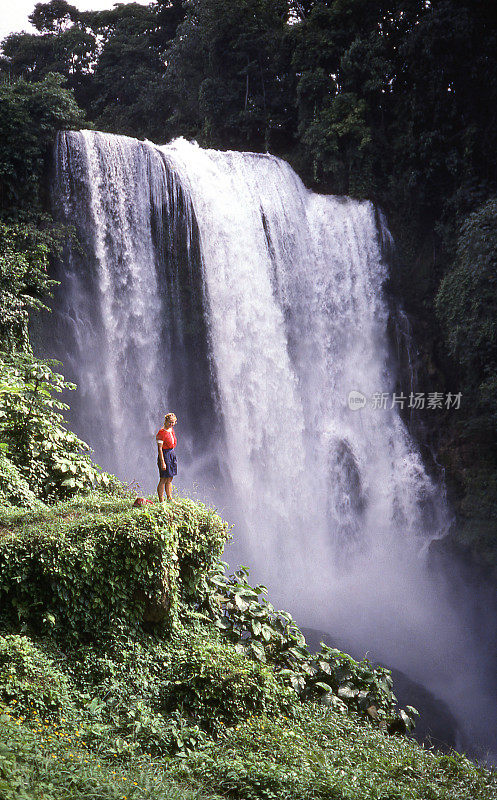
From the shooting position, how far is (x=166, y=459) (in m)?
7.08

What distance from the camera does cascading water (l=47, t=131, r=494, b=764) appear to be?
12562mm

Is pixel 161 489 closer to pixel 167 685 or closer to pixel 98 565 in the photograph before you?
pixel 98 565

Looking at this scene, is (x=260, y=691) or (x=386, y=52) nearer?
(x=260, y=691)

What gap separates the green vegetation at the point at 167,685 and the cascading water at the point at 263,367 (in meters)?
6.07

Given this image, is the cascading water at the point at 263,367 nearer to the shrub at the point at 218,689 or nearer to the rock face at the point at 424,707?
the rock face at the point at 424,707

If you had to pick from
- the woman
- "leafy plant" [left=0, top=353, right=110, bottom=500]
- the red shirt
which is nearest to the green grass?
the woman

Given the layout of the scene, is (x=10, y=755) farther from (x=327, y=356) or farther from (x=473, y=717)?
(x=327, y=356)

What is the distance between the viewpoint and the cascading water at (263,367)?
12.6 meters

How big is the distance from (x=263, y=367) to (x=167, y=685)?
9.15 meters

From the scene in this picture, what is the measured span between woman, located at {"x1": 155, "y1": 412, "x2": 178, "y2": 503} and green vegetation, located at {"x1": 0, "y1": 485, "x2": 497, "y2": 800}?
35 centimetres

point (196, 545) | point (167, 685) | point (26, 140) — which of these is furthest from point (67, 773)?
point (26, 140)

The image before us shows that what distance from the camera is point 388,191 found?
1617cm

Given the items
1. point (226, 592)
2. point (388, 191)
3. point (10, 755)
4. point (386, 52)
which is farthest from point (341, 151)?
point (10, 755)

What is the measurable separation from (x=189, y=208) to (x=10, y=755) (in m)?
12.1
